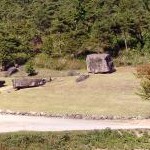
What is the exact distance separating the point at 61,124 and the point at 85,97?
9313 millimetres

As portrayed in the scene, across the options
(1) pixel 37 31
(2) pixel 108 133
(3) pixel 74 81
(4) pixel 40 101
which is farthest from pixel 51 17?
(2) pixel 108 133

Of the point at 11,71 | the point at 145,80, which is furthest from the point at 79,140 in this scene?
the point at 11,71

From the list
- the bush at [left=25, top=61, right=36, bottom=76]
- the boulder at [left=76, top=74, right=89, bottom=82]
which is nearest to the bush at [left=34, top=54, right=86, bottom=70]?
the bush at [left=25, top=61, right=36, bottom=76]

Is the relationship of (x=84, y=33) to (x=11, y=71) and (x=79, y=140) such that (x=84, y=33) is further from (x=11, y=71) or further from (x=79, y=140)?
(x=79, y=140)

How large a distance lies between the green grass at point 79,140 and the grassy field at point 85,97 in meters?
5.59

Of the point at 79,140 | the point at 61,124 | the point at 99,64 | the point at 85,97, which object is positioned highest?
the point at 99,64

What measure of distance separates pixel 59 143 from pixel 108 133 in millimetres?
3799

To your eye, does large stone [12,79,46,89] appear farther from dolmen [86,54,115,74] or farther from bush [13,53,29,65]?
bush [13,53,29,65]

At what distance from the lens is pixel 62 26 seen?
6962 cm

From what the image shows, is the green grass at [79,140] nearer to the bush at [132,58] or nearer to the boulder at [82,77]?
the boulder at [82,77]

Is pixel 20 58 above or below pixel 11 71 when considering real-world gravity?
above

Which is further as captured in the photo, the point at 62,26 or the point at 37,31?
the point at 37,31

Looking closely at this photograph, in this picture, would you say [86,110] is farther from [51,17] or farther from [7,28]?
→ [51,17]

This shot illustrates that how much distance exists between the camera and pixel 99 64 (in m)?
56.1
